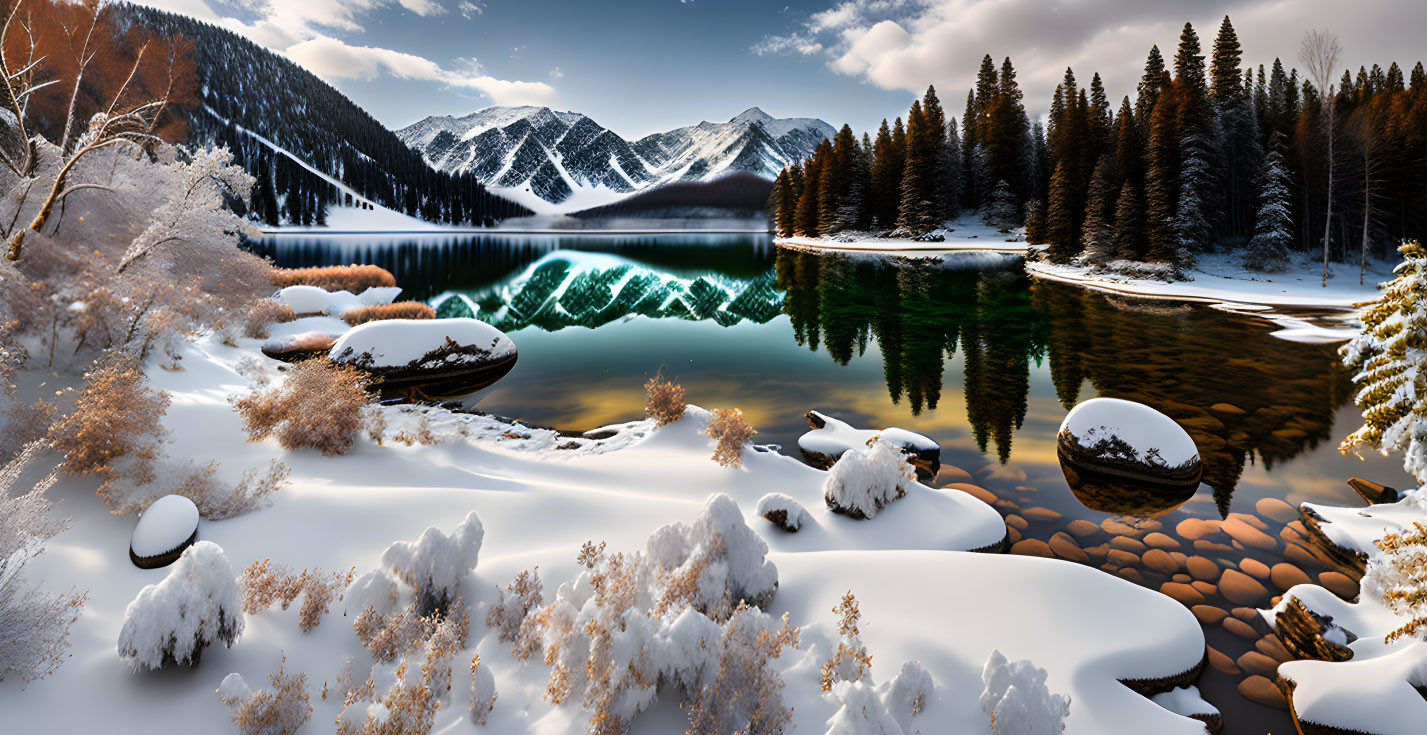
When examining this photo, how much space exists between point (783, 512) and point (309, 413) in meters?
7.55

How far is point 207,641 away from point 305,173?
607 feet

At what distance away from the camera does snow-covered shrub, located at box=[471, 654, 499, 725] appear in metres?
3.86

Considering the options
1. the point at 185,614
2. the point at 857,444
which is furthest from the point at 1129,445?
the point at 185,614

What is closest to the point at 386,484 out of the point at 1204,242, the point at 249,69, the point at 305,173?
the point at 1204,242

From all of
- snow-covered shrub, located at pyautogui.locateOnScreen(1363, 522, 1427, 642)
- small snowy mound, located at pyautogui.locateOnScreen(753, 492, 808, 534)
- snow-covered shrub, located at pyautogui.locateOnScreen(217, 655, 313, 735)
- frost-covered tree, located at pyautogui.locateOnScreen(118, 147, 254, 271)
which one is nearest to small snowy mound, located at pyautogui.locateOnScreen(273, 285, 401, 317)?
frost-covered tree, located at pyautogui.locateOnScreen(118, 147, 254, 271)

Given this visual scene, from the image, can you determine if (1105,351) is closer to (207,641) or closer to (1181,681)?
(1181,681)

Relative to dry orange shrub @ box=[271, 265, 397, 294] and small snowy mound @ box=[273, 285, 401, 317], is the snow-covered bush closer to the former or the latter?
small snowy mound @ box=[273, 285, 401, 317]

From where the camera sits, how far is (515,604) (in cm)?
496

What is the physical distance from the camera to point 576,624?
4.26 m

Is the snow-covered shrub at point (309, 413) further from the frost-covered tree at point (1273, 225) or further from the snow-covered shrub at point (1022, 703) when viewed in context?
the frost-covered tree at point (1273, 225)

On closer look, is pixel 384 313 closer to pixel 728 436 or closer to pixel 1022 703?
pixel 728 436

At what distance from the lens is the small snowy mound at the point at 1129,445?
9219mm

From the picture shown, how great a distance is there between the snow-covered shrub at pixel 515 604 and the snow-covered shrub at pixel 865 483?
4.10m

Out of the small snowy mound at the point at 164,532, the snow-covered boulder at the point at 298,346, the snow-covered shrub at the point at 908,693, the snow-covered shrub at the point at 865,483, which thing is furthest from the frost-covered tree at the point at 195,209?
the snow-covered shrub at the point at 908,693
